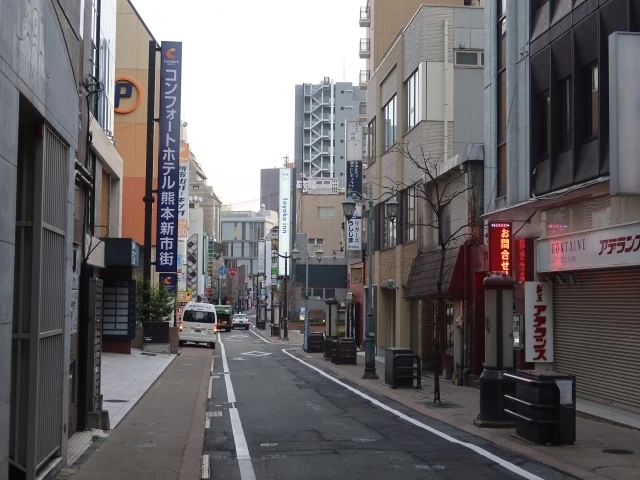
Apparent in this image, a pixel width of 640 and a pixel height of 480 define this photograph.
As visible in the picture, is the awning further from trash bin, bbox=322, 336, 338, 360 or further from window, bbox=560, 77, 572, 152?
window, bbox=560, 77, 572, 152

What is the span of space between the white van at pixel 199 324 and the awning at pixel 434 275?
56.5 ft

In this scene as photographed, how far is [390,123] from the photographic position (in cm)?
3909

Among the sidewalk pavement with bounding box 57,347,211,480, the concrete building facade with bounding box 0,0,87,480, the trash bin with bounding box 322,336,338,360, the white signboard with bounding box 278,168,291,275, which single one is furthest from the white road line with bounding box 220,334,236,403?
the white signboard with bounding box 278,168,291,275

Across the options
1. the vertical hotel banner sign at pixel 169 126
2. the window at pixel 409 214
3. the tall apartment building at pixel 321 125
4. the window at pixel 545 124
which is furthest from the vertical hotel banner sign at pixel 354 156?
the tall apartment building at pixel 321 125

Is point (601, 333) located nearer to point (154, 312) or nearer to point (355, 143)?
point (154, 312)

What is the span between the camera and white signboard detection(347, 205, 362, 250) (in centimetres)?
4753

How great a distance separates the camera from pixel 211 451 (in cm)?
1370

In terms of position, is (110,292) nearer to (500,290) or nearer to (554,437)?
(500,290)

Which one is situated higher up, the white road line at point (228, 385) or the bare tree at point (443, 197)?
the bare tree at point (443, 197)

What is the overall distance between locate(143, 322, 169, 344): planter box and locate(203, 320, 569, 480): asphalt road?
15955mm

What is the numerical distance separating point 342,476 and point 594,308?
34.1 ft

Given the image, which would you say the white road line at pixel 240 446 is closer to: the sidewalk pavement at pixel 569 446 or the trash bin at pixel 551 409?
the sidewalk pavement at pixel 569 446

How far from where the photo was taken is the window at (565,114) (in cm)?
2080

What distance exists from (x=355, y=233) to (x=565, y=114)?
27131 millimetres
